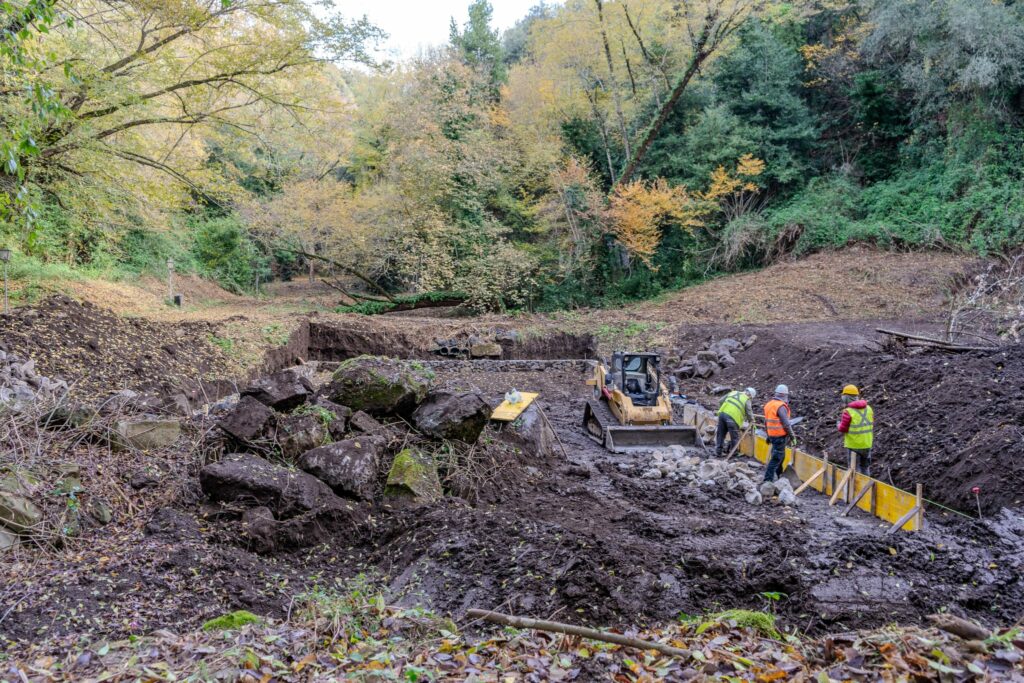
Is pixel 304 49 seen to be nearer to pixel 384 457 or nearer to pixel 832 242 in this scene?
pixel 384 457

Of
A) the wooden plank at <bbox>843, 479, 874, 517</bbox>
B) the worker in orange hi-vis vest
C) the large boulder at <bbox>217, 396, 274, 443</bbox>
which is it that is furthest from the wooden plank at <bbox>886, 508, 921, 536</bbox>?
the large boulder at <bbox>217, 396, 274, 443</bbox>

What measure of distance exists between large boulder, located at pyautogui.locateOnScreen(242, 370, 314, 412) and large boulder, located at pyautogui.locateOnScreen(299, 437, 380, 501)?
0.89 metres

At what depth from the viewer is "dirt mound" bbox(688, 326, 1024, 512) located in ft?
23.7

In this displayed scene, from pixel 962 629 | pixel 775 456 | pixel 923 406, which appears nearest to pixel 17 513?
pixel 962 629

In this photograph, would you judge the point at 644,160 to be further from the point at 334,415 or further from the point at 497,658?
the point at 497,658

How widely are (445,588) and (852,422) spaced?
5686 millimetres

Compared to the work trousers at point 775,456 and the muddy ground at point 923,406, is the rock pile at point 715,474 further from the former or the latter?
the muddy ground at point 923,406

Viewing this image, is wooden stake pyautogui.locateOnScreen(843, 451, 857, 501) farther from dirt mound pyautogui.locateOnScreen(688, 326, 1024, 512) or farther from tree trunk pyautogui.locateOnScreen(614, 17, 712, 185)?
tree trunk pyautogui.locateOnScreen(614, 17, 712, 185)

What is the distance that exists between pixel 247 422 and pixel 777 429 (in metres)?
6.61

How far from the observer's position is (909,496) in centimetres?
662

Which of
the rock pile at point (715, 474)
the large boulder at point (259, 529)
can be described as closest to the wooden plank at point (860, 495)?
the rock pile at point (715, 474)

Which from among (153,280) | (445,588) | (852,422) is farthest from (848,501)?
(153,280)

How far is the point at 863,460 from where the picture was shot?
8.34m

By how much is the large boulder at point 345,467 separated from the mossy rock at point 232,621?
2273 millimetres
